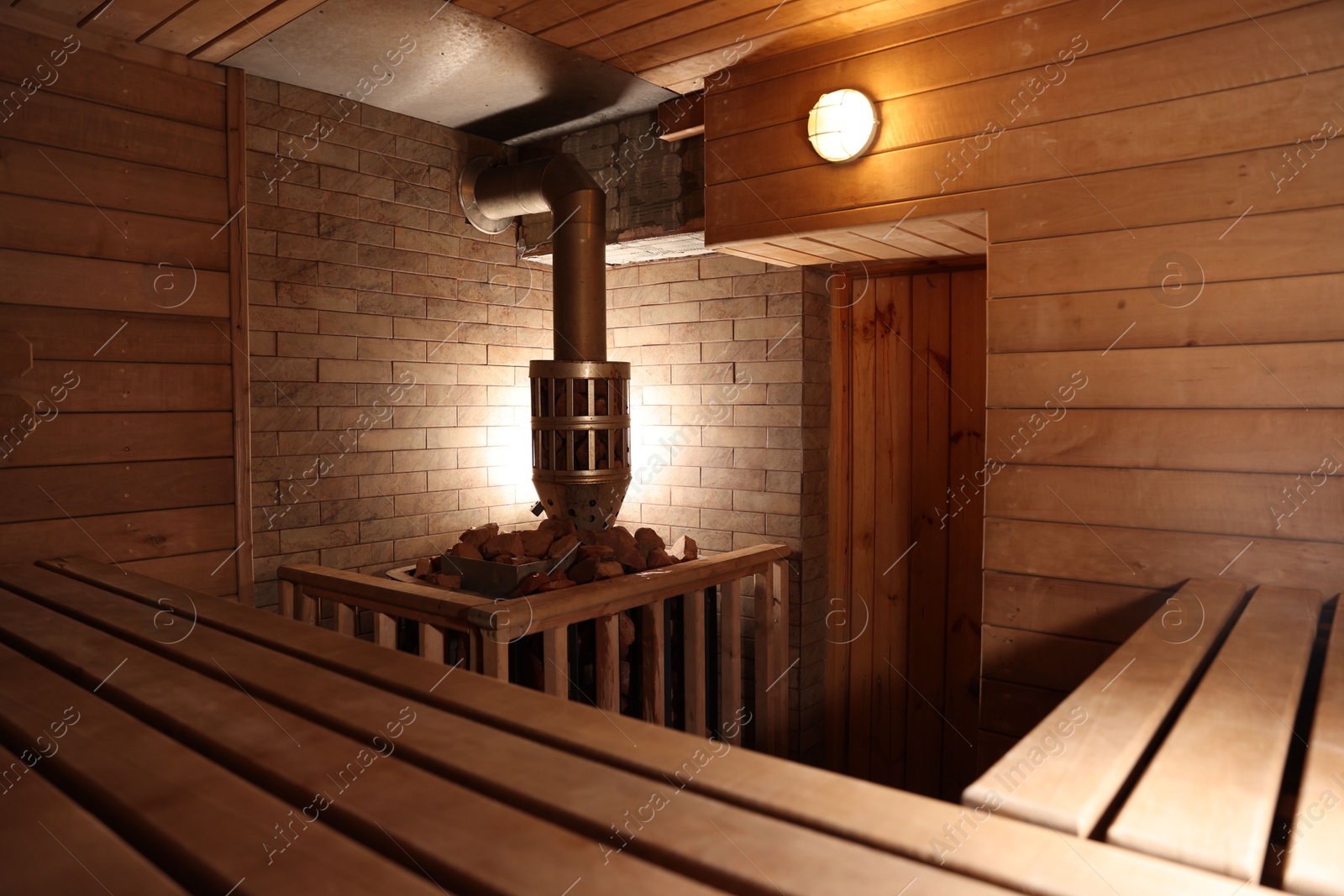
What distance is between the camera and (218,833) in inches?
35.4

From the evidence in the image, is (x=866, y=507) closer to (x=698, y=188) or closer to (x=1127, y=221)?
(x=698, y=188)

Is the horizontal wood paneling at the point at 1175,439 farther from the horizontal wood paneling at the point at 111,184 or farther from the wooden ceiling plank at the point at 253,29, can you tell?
the horizontal wood paneling at the point at 111,184

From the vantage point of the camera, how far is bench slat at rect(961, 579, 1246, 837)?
0.92 meters

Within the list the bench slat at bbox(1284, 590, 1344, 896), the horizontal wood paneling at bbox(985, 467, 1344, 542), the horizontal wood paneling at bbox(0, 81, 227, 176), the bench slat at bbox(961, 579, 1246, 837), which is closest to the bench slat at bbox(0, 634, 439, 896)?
the bench slat at bbox(961, 579, 1246, 837)

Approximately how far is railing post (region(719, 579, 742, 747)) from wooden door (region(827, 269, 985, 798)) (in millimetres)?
695

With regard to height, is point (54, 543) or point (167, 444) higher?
point (167, 444)

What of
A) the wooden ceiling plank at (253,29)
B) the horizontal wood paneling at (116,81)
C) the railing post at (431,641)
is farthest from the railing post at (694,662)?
the horizontal wood paneling at (116,81)

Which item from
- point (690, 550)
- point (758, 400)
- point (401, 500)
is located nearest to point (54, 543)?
point (401, 500)

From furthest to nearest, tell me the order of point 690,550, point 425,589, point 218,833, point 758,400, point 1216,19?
1. point 758,400
2. point 690,550
3. point 425,589
4. point 1216,19
5. point 218,833

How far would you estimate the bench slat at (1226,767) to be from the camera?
0.83 meters

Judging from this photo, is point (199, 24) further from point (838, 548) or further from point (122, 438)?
point (838, 548)

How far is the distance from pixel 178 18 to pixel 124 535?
5.19 feet

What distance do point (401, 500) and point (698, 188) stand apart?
72.9 inches

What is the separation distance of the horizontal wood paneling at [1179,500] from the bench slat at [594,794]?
1.49 meters
